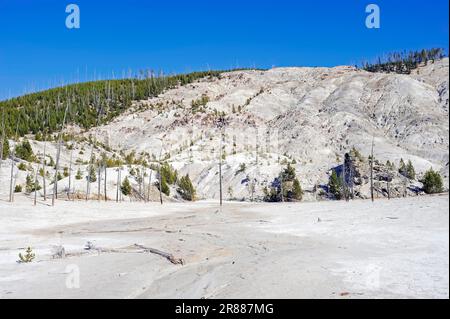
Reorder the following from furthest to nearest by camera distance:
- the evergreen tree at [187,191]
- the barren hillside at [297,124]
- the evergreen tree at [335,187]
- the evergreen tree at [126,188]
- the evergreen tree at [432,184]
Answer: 1. the barren hillside at [297,124]
2. the evergreen tree at [187,191]
3. the evergreen tree at [335,187]
4. the evergreen tree at [126,188]
5. the evergreen tree at [432,184]

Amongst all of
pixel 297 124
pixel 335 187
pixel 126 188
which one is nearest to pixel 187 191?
pixel 126 188

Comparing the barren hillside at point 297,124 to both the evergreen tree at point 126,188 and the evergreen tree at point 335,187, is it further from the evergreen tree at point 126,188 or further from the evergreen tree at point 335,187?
the evergreen tree at point 126,188

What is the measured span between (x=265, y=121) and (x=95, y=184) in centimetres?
6499

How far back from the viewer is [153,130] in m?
120

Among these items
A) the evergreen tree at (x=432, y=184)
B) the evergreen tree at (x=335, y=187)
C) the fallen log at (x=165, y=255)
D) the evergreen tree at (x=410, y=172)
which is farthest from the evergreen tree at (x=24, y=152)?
the evergreen tree at (x=410, y=172)

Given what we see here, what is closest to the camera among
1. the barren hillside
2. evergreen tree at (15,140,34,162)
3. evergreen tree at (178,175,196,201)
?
evergreen tree at (15,140,34,162)

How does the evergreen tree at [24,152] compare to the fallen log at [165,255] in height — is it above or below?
above

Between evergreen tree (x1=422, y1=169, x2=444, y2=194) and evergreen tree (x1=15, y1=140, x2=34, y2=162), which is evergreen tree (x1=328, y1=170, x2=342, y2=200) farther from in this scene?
evergreen tree (x1=15, y1=140, x2=34, y2=162)

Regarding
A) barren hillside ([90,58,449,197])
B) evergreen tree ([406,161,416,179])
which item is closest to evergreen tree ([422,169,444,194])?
evergreen tree ([406,161,416,179])

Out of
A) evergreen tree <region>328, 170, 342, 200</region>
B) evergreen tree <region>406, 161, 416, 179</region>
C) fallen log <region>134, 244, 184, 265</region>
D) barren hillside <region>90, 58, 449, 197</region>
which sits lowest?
fallen log <region>134, 244, 184, 265</region>

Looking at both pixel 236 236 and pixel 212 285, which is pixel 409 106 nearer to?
pixel 236 236

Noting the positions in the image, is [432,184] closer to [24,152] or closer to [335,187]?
[335,187]

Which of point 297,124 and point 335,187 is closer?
point 335,187

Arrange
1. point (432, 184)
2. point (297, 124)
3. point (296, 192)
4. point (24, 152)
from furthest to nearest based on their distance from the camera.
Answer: point (297, 124) < point (24, 152) < point (296, 192) < point (432, 184)
